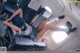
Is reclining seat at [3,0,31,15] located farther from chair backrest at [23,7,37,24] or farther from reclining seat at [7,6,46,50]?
reclining seat at [7,6,46,50]

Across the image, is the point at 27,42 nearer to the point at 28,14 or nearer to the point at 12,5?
the point at 28,14

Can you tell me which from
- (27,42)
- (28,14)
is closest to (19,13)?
(28,14)

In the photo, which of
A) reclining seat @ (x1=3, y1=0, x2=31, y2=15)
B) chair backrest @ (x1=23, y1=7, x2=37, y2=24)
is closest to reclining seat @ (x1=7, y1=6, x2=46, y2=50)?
Answer: chair backrest @ (x1=23, y1=7, x2=37, y2=24)

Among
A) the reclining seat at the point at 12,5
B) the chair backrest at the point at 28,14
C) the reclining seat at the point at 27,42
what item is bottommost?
the reclining seat at the point at 27,42

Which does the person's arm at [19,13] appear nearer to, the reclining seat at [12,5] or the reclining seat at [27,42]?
the reclining seat at [12,5]

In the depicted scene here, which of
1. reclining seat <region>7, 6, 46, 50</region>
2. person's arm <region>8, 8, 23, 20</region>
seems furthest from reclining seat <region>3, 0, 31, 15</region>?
reclining seat <region>7, 6, 46, 50</region>

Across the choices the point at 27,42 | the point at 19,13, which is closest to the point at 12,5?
the point at 19,13

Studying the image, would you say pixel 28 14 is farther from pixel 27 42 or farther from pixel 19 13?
pixel 27 42

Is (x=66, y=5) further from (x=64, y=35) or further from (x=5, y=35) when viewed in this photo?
(x=5, y=35)

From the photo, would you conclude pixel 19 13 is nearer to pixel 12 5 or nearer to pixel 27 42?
pixel 12 5

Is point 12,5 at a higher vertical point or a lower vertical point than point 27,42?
higher

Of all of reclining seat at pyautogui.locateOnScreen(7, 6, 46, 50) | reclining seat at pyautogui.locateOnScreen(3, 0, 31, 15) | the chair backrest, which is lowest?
reclining seat at pyautogui.locateOnScreen(7, 6, 46, 50)

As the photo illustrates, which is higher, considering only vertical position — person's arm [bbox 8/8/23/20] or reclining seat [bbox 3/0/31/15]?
reclining seat [bbox 3/0/31/15]

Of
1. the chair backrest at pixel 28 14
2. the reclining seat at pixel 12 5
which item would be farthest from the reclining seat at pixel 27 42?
the reclining seat at pixel 12 5
